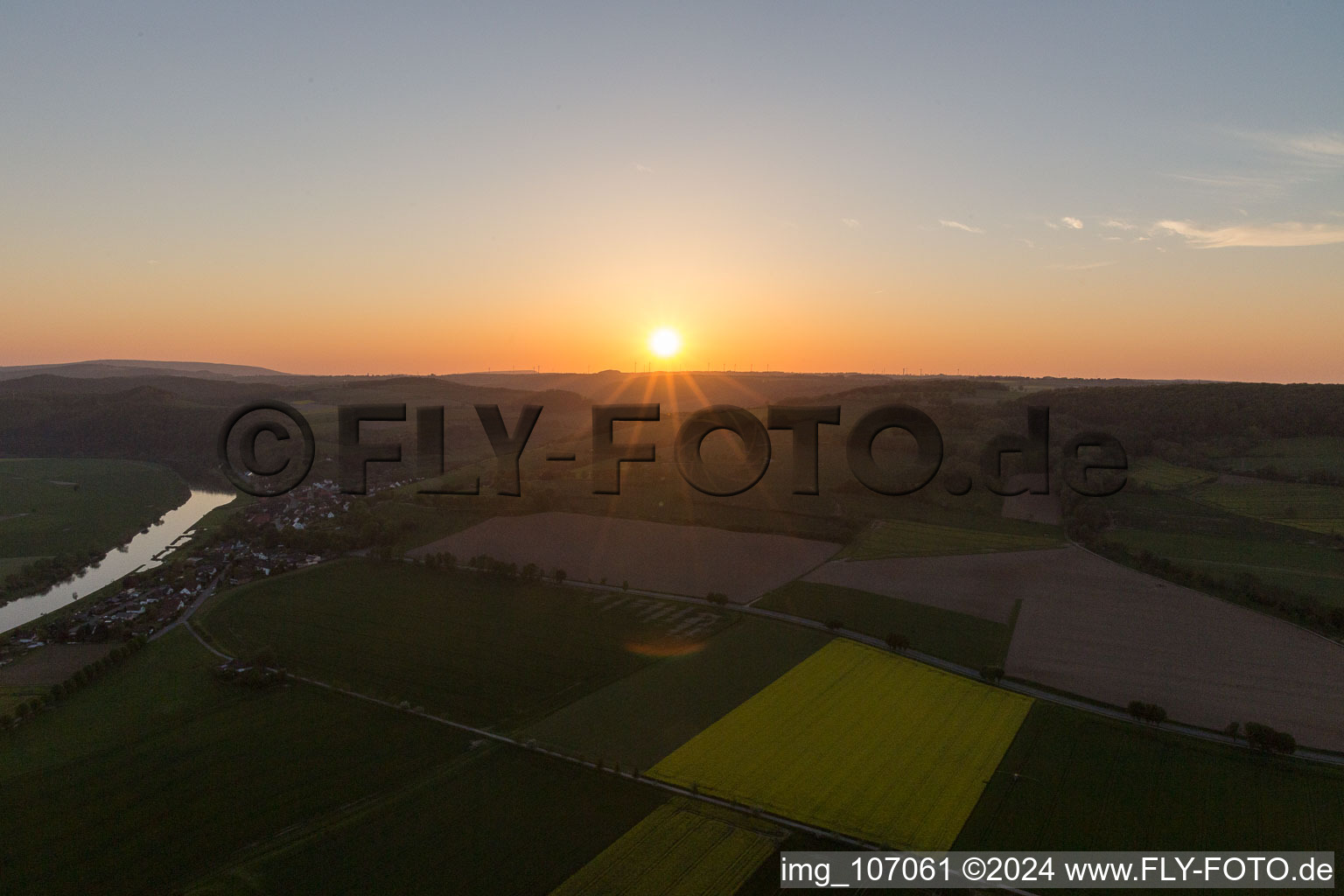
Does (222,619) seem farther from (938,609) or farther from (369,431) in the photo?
(369,431)

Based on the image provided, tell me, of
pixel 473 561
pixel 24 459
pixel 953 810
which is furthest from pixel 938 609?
pixel 24 459

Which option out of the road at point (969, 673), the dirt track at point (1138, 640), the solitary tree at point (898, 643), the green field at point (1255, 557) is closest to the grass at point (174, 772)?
the road at point (969, 673)

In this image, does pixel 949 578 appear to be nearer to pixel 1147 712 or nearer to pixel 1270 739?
pixel 1147 712

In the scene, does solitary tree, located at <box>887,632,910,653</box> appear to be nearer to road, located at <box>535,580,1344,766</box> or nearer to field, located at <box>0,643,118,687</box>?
road, located at <box>535,580,1344,766</box>

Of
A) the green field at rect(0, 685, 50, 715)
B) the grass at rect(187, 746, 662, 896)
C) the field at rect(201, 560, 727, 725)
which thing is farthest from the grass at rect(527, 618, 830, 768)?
the green field at rect(0, 685, 50, 715)

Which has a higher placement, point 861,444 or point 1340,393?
point 1340,393

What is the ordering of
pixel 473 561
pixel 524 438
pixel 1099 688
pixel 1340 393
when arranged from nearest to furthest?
pixel 1099 688 → pixel 524 438 → pixel 473 561 → pixel 1340 393
